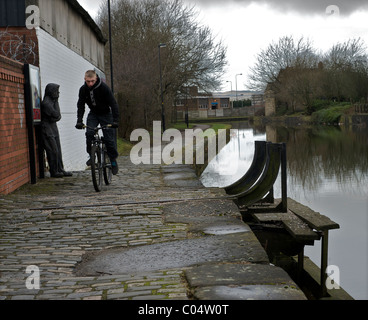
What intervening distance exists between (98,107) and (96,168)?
107 cm

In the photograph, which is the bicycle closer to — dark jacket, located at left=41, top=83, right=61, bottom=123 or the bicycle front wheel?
the bicycle front wheel

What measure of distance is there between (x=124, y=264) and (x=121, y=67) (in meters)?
28.2

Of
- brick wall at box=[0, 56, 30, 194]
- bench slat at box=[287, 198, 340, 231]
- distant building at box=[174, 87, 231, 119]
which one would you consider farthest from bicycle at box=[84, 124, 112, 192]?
distant building at box=[174, 87, 231, 119]

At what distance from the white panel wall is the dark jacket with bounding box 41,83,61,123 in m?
0.41

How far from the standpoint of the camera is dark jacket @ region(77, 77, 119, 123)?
30.0 feet

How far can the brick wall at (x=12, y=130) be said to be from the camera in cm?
876

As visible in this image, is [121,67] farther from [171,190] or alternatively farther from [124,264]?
[124,264]

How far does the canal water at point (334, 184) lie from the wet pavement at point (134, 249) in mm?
2618

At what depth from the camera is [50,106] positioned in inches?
435

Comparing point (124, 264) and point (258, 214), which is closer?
point (124, 264)

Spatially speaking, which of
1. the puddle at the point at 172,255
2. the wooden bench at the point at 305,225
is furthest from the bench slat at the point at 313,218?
the puddle at the point at 172,255

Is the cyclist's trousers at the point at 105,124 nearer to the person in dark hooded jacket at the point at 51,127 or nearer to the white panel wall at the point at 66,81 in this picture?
the person in dark hooded jacket at the point at 51,127
